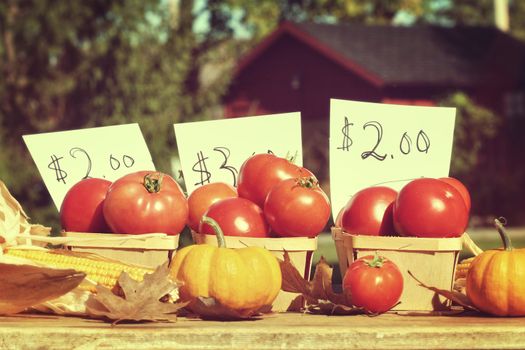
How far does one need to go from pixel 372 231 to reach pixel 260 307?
0.47 meters

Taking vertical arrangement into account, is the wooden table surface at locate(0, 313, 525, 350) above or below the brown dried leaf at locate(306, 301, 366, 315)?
above

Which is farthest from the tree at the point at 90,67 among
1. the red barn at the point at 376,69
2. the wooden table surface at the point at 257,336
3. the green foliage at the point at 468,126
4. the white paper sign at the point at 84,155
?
the wooden table surface at the point at 257,336

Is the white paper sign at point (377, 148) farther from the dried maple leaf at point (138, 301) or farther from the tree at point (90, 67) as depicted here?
the tree at point (90, 67)

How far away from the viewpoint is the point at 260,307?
9.25ft

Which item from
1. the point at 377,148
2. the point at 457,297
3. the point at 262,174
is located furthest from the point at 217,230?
the point at 377,148

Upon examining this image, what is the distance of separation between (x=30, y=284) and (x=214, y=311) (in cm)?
44

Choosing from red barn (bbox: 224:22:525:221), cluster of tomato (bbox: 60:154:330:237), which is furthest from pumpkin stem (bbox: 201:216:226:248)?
red barn (bbox: 224:22:525:221)

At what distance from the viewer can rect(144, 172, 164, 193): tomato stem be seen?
10.2ft

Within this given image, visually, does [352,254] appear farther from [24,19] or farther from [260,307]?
[24,19]

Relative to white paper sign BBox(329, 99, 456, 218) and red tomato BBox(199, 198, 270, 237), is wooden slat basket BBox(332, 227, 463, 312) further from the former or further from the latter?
white paper sign BBox(329, 99, 456, 218)

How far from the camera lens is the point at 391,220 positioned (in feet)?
10.3

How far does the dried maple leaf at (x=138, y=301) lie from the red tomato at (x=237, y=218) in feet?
1.19

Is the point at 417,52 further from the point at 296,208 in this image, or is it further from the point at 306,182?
the point at 296,208

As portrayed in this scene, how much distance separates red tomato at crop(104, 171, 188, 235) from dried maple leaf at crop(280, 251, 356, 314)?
13.4 inches
